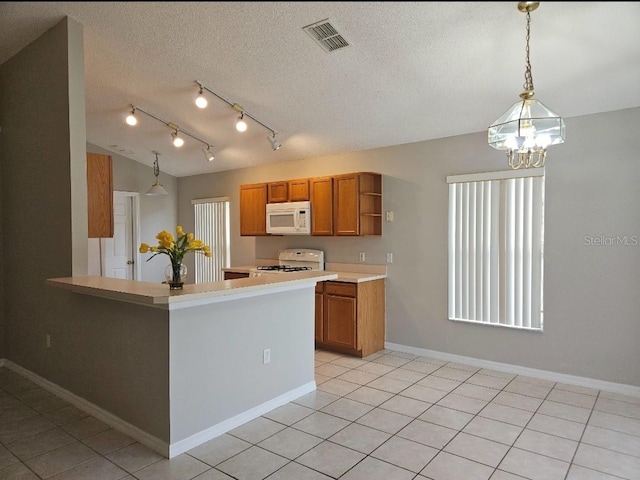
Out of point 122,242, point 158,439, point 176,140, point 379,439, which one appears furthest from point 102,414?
point 122,242

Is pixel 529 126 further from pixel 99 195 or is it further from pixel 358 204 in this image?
pixel 99 195

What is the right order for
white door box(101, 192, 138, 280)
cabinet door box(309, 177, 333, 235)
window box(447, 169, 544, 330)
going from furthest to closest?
white door box(101, 192, 138, 280) < cabinet door box(309, 177, 333, 235) < window box(447, 169, 544, 330)

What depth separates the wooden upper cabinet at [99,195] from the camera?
410cm

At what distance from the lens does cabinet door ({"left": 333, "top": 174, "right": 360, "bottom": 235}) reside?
4.80 metres

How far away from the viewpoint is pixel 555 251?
12.8 ft

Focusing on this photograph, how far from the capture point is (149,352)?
2.73 meters

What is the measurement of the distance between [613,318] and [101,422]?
4.12 metres

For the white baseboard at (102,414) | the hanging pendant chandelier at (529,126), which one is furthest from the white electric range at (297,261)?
the hanging pendant chandelier at (529,126)

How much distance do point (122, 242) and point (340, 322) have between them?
3945mm

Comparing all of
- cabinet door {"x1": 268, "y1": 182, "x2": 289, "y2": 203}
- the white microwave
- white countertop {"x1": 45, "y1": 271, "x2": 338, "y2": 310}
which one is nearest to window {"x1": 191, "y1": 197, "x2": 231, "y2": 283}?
cabinet door {"x1": 268, "y1": 182, "x2": 289, "y2": 203}

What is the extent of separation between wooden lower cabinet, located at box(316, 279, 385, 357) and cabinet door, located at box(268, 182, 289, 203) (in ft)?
4.38

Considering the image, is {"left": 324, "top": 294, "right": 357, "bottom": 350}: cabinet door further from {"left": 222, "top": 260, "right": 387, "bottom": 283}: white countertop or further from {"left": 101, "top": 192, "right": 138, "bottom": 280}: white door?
{"left": 101, "top": 192, "right": 138, "bottom": 280}: white door

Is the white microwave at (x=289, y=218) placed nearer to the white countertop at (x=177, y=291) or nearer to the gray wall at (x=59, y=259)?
the white countertop at (x=177, y=291)

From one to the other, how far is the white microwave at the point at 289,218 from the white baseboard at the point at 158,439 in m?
2.08
